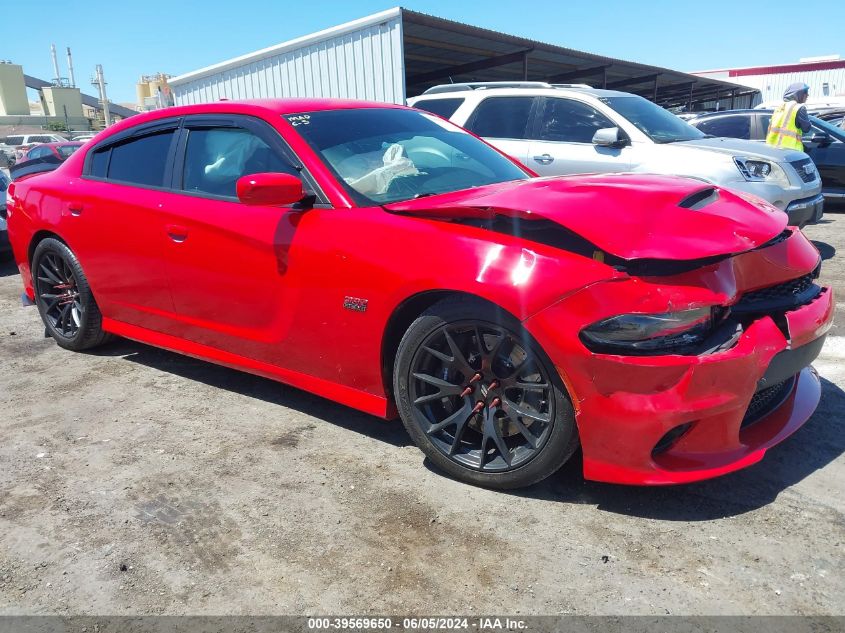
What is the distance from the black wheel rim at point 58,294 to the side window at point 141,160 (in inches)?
30.8

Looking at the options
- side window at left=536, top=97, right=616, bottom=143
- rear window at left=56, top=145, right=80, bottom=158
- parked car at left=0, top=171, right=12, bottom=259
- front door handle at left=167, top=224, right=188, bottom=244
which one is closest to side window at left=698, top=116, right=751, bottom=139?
side window at left=536, top=97, right=616, bottom=143

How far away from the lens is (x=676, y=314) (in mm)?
2348

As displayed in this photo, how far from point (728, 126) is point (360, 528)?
10447mm

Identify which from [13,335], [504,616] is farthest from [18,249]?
[504,616]

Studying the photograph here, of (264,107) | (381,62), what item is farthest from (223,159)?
(381,62)

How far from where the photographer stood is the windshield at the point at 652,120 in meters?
6.98

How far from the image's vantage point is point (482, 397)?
2715mm

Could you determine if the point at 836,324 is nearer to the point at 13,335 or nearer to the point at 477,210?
the point at 477,210

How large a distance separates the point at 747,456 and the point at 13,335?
204 inches

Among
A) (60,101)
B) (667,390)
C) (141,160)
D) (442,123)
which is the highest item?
(60,101)

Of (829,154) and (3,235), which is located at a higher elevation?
(829,154)

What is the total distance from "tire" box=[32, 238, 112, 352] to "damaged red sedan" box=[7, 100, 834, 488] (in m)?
0.55

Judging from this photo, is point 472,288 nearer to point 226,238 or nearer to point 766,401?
point 766,401

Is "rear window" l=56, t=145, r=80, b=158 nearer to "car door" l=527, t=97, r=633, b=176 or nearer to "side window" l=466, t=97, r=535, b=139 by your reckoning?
"side window" l=466, t=97, r=535, b=139
